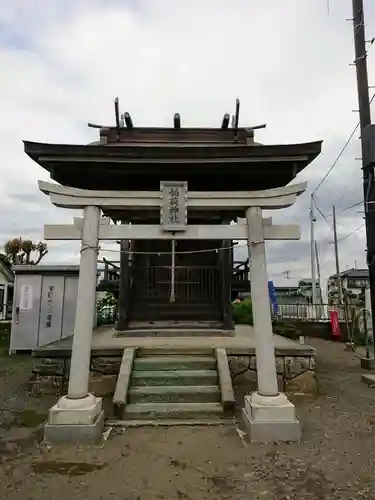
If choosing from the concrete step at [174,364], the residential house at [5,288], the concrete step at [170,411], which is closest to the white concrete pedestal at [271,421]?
the concrete step at [170,411]

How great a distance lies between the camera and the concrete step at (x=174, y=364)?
684 cm

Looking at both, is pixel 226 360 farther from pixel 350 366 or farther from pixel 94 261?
pixel 350 366

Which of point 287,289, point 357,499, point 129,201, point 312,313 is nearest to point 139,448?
point 357,499

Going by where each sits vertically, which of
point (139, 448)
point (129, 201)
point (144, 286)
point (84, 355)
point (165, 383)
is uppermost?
point (129, 201)

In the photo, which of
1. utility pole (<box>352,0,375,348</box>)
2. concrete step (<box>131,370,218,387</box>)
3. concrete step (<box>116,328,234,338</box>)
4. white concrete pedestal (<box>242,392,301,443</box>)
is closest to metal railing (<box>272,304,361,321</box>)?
concrete step (<box>116,328,234,338</box>)

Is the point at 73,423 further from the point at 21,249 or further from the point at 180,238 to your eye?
the point at 21,249

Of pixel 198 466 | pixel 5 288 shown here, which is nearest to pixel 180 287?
pixel 198 466

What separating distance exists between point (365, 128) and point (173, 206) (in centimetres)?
Result: 497

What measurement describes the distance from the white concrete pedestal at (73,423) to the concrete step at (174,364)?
1.81m

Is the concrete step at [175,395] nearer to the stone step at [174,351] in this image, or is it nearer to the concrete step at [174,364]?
the concrete step at [174,364]

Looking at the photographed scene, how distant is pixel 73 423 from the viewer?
490 cm

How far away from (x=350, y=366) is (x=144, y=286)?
6.05 m

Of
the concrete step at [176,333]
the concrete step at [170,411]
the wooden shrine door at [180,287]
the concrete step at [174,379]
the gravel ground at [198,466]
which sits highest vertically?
the wooden shrine door at [180,287]

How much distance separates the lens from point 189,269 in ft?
32.9
